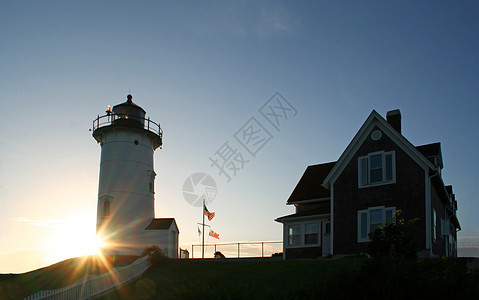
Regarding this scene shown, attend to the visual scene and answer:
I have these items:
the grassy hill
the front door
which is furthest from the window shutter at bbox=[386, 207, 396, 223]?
the grassy hill

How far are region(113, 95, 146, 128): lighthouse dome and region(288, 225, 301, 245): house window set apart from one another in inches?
645

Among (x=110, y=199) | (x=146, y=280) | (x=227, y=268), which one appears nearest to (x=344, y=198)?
(x=227, y=268)

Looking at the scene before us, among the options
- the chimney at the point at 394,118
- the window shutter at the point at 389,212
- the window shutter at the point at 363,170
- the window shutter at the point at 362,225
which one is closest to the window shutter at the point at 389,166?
the window shutter at the point at 363,170

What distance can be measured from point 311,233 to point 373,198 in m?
4.69

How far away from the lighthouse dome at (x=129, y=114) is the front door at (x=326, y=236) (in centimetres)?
1825

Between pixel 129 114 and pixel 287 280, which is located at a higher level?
pixel 129 114

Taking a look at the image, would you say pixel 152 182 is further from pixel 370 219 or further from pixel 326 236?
pixel 370 219

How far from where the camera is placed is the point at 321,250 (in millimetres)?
29828

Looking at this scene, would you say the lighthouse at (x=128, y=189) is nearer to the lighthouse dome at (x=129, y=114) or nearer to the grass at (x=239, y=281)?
the lighthouse dome at (x=129, y=114)

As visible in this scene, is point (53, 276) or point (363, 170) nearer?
point (363, 170)

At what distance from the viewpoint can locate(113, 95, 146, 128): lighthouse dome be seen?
41.0 m

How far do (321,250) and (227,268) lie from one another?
7.08 m

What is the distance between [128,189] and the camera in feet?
128

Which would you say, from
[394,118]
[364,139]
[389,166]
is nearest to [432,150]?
[394,118]
